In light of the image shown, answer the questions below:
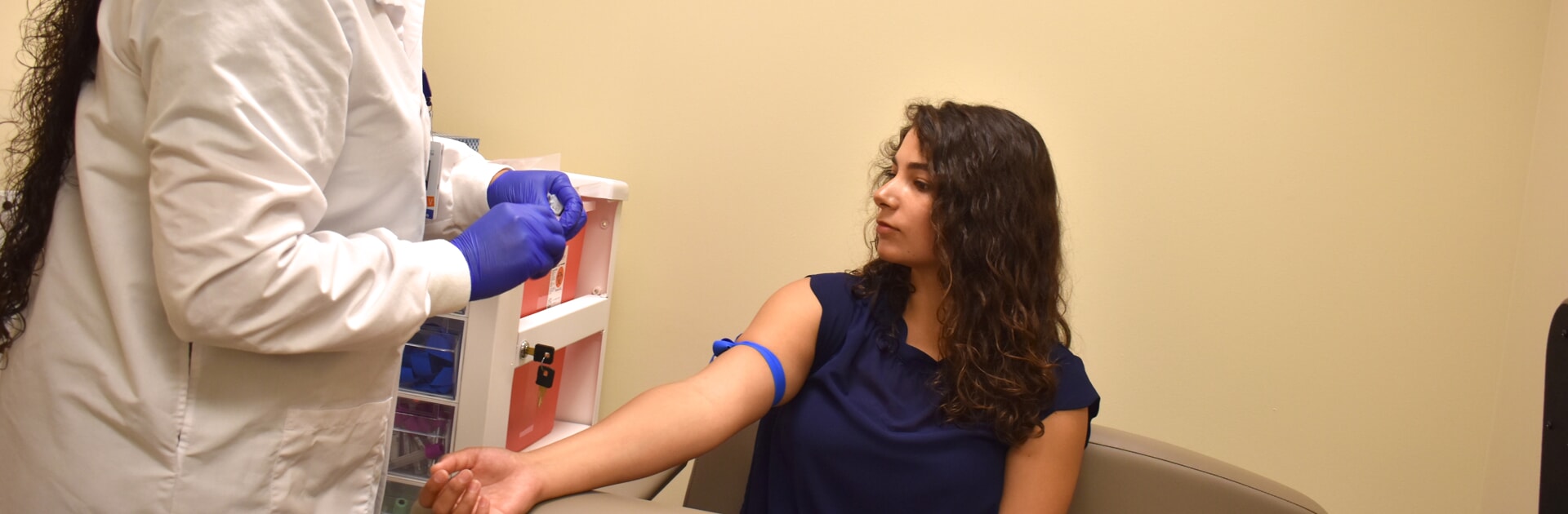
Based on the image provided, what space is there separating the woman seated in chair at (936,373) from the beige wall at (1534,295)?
0.88 m

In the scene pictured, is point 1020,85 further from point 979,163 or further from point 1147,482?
point 1147,482

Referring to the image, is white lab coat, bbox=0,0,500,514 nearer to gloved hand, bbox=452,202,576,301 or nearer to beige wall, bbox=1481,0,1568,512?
gloved hand, bbox=452,202,576,301

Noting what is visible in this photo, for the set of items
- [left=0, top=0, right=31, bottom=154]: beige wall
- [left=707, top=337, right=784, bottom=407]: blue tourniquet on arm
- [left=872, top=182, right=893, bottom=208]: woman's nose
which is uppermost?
[left=0, top=0, right=31, bottom=154]: beige wall

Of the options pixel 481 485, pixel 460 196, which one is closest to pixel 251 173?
pixel 481 485

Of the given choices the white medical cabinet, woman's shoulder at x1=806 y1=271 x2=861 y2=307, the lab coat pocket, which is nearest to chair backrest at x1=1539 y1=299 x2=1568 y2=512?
woman's shoulder at x1=806 y1=271 x2=861 y2=307

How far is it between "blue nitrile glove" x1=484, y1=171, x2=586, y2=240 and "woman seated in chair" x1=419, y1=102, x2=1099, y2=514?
0.84ft

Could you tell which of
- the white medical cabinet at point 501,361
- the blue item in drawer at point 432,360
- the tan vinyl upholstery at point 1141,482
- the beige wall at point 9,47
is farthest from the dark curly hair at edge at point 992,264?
the beige wall at point 9,47

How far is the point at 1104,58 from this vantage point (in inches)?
74.5

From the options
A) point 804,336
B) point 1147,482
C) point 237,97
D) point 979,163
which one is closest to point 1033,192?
point 979,163

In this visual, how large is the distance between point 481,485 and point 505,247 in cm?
26

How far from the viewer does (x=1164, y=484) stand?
1.50m

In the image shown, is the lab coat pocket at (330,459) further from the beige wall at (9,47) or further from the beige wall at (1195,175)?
the beige wall at (1195,175)

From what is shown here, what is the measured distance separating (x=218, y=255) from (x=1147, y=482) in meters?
1.31

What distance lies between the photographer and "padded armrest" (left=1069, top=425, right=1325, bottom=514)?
1438 millimetres
